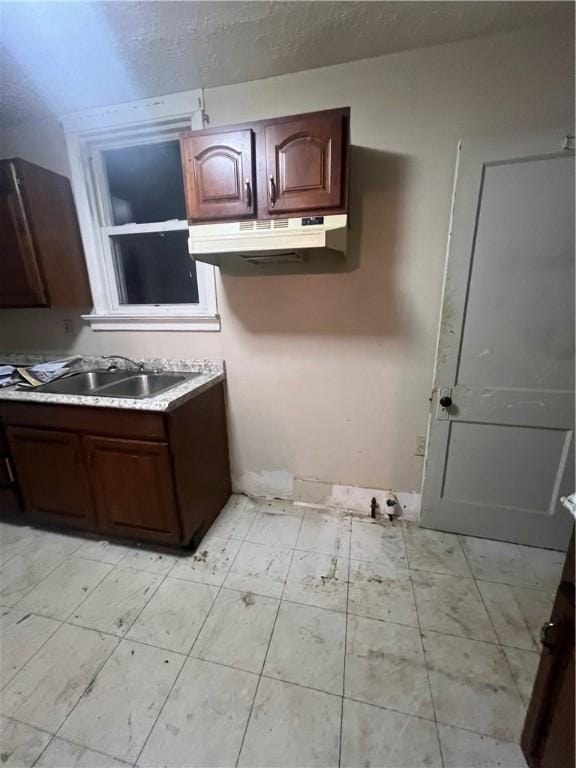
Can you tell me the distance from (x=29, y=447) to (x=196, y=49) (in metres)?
2.15

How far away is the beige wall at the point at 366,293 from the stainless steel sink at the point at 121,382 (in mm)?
182

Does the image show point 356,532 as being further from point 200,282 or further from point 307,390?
point 200,282

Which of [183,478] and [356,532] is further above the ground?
[183,478]

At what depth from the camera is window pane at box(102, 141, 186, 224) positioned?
6.23 ft

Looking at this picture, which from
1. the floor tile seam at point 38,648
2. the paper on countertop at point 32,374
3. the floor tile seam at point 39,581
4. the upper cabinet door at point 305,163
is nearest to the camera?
the floor tile seam at point 38,648

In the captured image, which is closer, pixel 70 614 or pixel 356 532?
pixel 70 614

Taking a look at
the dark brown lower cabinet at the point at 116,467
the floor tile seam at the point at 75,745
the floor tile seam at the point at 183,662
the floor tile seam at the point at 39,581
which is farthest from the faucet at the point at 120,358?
the floor tile seam at the point at 75,745

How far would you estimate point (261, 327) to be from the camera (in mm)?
1883

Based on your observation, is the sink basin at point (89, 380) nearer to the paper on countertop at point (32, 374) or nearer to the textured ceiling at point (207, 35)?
the paper on countertop at point (32, 374)

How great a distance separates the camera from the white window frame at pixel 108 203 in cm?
173

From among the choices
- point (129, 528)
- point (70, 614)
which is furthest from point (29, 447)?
point (70, 614)

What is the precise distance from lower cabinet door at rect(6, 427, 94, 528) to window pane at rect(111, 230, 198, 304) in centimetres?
101

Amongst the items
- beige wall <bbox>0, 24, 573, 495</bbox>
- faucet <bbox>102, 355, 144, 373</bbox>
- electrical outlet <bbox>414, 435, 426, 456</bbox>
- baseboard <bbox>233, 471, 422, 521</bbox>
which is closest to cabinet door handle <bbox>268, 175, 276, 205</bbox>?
beige wall <bbox>0, 24, 573, 495</bbox>

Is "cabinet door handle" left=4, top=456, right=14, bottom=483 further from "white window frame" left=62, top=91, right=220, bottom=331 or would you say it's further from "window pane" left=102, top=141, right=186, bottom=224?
"window pane" left=102, top=141, right=186, bottom=224
